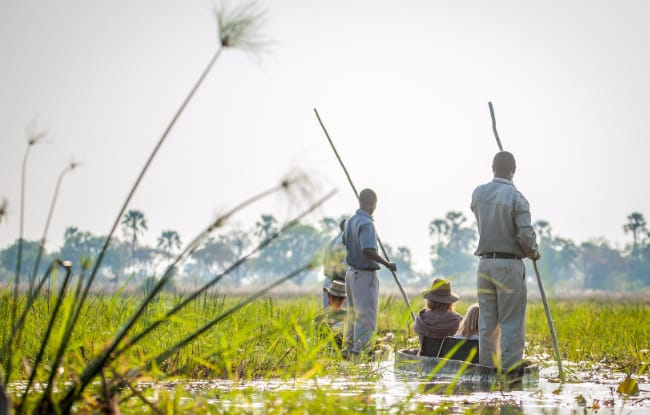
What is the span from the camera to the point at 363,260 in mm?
10609

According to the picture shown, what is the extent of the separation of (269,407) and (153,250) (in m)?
167

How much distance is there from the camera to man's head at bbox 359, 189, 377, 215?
10664mm

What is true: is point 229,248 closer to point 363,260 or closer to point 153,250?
point 153,250

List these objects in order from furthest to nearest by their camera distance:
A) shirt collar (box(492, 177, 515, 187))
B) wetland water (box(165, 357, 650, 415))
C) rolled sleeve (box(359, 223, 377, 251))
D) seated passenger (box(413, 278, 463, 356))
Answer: rolled sleeve (box(359, 223, 377, 251)) < seated passenger (box(413, 278, 463, 356)) < shirt collar (box(492, 177, 515, 187)) < wetland water (box(165, 357, 650, 415))

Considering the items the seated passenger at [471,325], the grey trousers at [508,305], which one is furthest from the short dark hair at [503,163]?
the seated passenger at [471,325]

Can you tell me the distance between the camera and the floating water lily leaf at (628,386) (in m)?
6.37

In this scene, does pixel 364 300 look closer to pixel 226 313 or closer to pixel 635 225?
pixel 226 313

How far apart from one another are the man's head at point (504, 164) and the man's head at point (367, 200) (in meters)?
2.28

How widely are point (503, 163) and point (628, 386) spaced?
281 cm

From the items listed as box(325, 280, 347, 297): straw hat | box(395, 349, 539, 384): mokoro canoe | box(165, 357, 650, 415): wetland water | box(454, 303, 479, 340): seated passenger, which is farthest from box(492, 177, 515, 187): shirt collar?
box(325, 280, 347, 297): straw hat

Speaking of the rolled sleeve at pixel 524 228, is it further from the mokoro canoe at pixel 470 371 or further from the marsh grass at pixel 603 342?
the marsh grass at pixel 603 342

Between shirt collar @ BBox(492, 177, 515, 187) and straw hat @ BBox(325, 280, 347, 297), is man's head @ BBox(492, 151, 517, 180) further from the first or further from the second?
straw hat @ BBox(325, 280, 347, 297)

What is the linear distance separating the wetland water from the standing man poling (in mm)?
2259

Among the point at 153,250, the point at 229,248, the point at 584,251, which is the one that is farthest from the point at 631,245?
the point at 153,250
